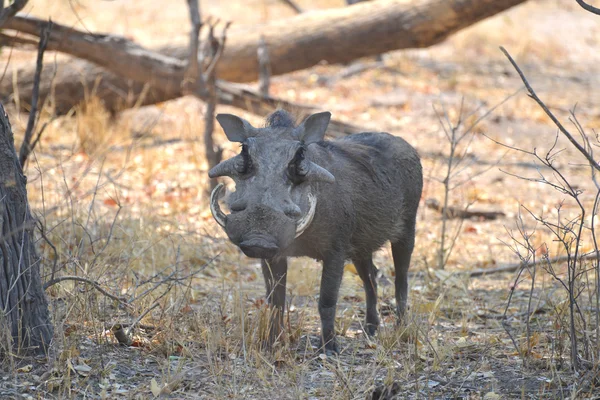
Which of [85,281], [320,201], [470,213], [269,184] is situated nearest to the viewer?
[269,184]

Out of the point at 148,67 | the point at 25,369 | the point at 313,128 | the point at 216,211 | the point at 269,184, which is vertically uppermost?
the point at 148,67

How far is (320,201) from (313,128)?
37 centimetres

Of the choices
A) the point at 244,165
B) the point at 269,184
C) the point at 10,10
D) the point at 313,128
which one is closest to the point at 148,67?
the point at 10,10

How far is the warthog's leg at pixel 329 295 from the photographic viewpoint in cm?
390

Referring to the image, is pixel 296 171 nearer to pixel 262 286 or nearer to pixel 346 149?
pixel 346 149

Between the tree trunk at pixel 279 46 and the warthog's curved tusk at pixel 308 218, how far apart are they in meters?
4.39

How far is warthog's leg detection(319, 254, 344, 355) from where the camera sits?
3902 mm

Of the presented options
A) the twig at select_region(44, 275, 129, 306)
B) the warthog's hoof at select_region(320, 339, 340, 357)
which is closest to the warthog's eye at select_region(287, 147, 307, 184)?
the warthog's hoof at select_region(320, 339, 340, 357)

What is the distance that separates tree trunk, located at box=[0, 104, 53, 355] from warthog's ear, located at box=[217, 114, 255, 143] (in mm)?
1013

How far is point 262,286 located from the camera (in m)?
5.27

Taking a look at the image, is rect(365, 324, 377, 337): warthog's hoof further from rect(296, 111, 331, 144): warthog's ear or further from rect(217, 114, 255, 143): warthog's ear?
rect(217, 114, 255, 143): warthog's ear

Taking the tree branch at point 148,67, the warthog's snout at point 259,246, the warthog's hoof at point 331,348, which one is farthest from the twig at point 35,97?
the tree branch at point 148,67

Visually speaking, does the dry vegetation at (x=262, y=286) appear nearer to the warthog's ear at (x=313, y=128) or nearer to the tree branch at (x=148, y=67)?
the tree branch at (x=148, y=67)

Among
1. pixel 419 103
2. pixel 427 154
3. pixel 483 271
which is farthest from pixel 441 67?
pixel 483 271
